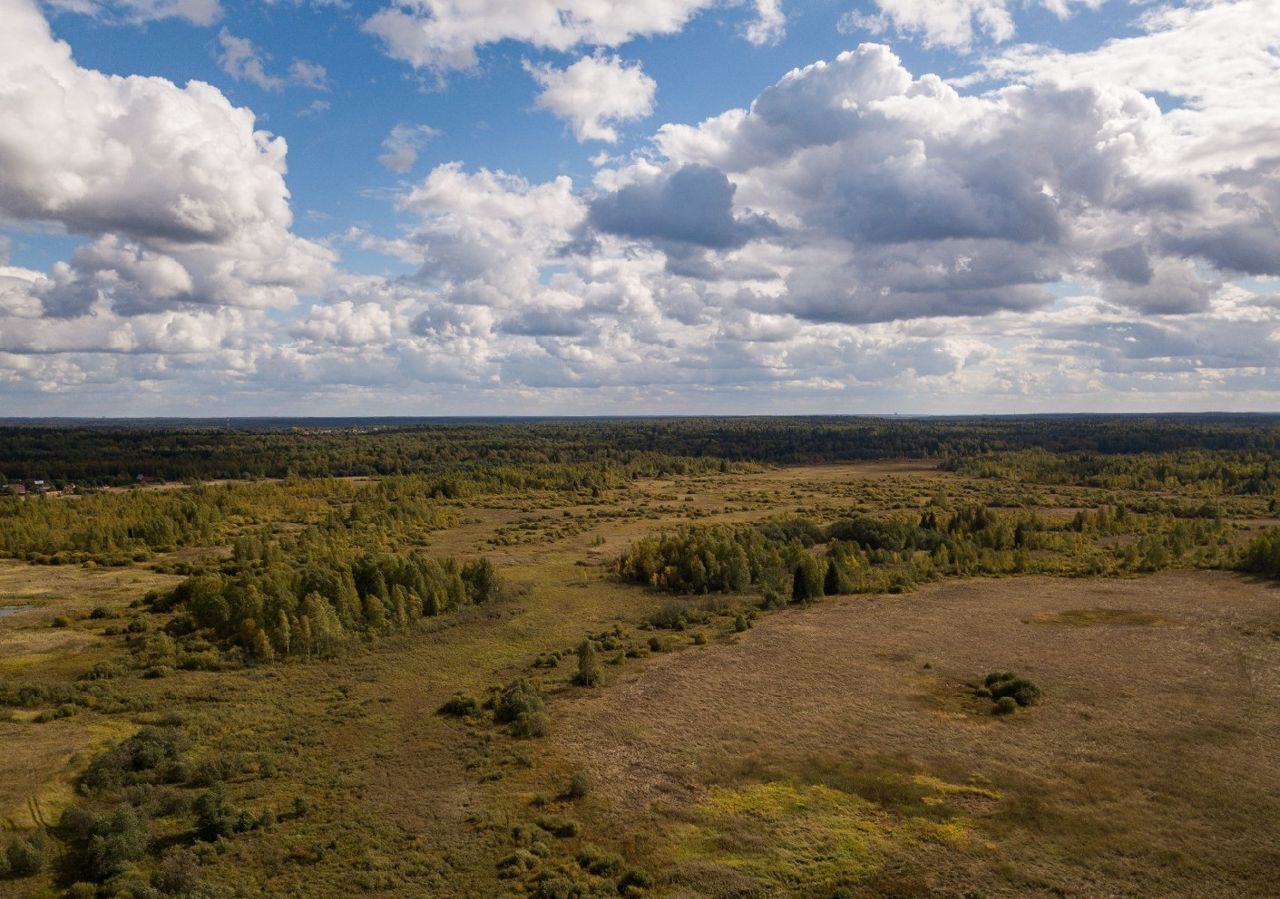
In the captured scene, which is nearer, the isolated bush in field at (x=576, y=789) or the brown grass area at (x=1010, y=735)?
the brown grass area at (x=1010, y=735)

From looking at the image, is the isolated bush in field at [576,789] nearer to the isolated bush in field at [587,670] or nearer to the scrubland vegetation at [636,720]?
the scrubland vegetation at [636,720]

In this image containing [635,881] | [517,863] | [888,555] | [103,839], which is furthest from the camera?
[888,555]

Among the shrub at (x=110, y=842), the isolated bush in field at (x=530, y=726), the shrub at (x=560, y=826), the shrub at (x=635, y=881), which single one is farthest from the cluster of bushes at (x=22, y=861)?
the shrub at (x=635, y=881)

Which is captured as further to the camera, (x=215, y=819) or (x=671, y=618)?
(x=671, y=618)

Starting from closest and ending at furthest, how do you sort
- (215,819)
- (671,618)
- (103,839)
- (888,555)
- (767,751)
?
(103,839), (215,819), (767,751), (671,618), (888,555)

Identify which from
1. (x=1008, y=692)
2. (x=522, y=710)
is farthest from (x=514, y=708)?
(x=1008, y=692)

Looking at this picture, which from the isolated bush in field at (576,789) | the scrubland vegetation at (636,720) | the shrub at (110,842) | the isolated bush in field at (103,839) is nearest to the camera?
the shrub at (110,842)

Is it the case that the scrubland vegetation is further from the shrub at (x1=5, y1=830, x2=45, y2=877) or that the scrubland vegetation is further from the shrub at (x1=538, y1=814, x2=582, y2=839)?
the shrub at (x1=538, y1=814, x2=582, y2=839)

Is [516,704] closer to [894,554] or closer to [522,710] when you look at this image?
[522,710]
